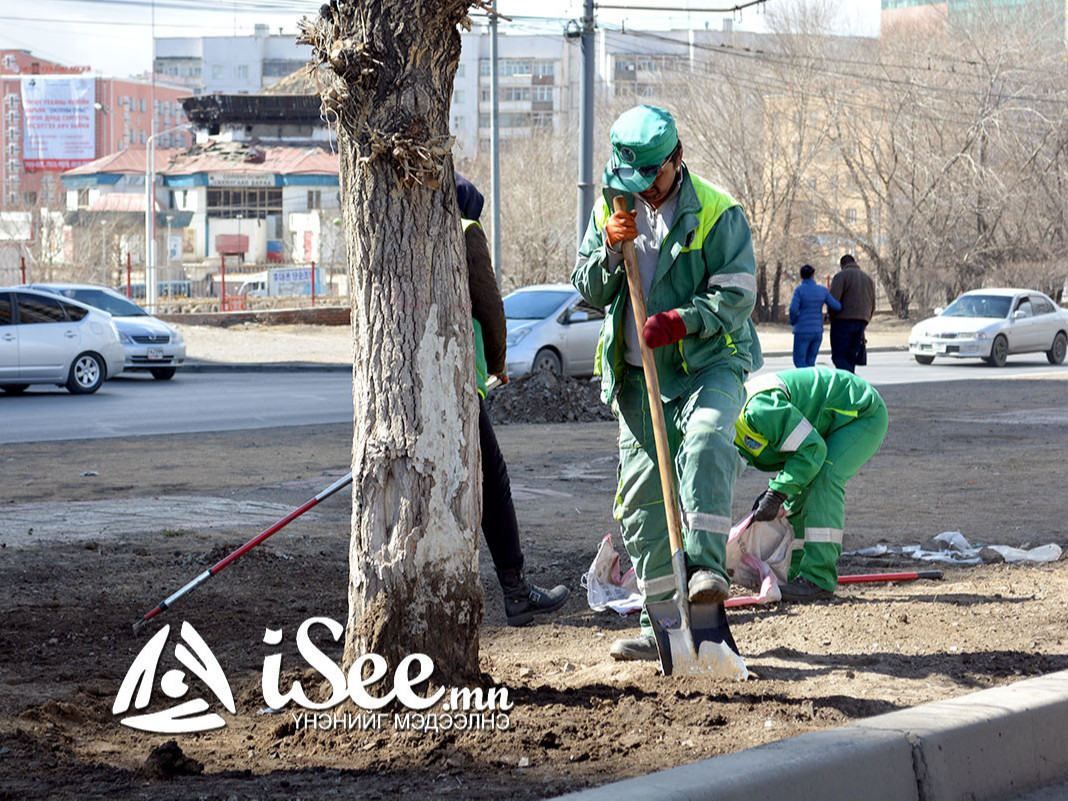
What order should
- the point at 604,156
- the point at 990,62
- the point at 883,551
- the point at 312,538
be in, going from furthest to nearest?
1. the point at 604,156
2. the point at 990,62
3. the point at 312,538
4. the point at 883,551

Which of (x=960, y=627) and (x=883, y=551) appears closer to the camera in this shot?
(x=960, y=627)

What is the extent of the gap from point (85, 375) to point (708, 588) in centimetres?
1685

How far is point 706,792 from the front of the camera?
2893 mm

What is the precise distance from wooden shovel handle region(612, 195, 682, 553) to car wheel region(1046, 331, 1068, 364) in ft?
80.9

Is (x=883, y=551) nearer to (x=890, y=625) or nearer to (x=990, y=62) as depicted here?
(x=890, y=625)

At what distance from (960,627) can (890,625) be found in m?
0.24

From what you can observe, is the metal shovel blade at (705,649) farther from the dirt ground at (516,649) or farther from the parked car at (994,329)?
the parked car at (994,329)

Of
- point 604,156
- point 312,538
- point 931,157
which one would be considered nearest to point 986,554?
point 312,538

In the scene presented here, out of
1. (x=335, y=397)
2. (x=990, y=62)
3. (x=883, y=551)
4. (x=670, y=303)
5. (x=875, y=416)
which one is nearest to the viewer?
(x=670, y=303)

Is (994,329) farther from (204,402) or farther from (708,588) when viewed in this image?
(708,588)

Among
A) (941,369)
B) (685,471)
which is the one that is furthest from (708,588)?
(941,369)

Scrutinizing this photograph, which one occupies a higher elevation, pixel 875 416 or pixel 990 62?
pixel 990 62

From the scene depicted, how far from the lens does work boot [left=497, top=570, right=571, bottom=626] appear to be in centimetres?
516

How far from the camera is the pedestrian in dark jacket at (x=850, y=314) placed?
1675 centimetres
